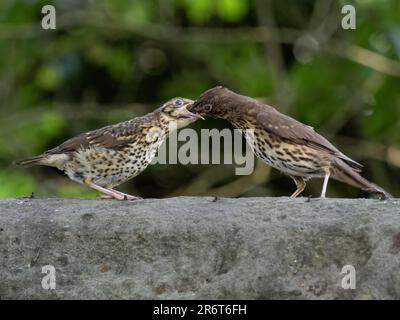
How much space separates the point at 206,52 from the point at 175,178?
4.78 feet

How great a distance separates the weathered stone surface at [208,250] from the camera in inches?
204

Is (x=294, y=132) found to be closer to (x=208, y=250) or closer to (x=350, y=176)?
(x=350, y=176)

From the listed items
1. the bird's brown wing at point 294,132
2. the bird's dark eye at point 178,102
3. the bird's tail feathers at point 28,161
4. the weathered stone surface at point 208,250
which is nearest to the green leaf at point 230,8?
the bird's dark eye at point 178,102

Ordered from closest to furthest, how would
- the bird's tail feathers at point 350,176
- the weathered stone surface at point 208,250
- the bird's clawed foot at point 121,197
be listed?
the weathered stone surface at point 208,250
the bird's clawed foot at point 121,197
the bird's tail feathers at point 350,176

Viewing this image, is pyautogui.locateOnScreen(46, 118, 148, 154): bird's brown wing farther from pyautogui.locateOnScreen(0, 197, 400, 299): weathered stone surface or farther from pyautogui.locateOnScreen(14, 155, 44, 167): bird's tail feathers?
pyautogui.locateOnScreen(0, 197, 400, 299): weathered stone surface

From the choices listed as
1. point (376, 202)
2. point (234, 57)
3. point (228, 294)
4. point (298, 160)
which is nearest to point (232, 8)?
point (234, 57)

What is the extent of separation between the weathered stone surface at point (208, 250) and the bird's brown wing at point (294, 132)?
0.69m

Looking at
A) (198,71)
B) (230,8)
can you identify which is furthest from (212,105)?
(198,71)

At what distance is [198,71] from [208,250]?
6.37m

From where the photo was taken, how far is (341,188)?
11078mm

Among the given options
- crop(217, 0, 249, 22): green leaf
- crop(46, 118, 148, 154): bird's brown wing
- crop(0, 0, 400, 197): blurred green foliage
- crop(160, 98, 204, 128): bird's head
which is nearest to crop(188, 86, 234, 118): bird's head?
crop(160, 98, 204, 128): bird's head

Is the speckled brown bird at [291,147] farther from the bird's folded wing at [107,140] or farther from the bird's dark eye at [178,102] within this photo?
the bird's folded wing at [107,140]

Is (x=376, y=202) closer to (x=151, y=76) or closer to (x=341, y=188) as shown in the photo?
(x=341, y=188)

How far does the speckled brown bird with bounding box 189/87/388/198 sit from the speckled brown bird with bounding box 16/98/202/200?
315 millimetres
